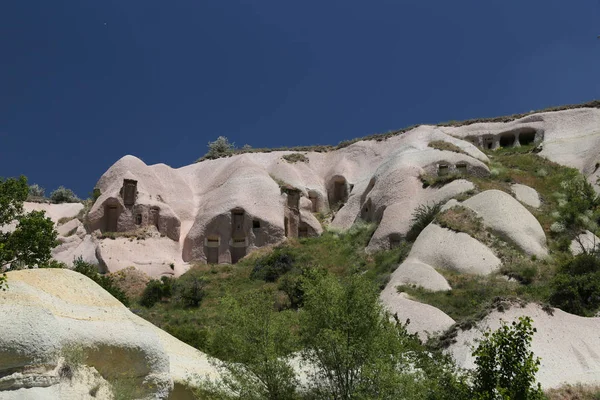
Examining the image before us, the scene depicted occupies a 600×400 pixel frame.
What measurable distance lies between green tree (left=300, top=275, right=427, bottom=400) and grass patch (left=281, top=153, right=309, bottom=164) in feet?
118

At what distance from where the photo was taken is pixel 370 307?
12.6 metres

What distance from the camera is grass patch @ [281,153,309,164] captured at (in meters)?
48.9

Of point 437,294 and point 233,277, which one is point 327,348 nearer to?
point 437,294

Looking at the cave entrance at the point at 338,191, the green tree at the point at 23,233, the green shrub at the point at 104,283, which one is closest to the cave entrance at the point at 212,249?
the green shrub at the point at 104,283

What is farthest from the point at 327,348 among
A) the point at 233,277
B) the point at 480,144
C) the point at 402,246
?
the point at 480,144

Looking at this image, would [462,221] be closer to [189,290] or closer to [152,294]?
[189,290]

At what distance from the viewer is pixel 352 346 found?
39.2 feet

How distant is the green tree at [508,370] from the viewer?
1073 cm

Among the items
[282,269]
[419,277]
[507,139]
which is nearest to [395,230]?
[282,269]

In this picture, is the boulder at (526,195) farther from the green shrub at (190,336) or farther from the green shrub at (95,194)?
the green shrub at (95,194)

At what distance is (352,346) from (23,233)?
486 inches

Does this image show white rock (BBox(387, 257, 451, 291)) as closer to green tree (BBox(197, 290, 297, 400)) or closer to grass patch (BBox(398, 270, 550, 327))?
grass patch (BBox(398, 270, 550, 327))

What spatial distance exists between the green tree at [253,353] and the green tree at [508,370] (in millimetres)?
3507

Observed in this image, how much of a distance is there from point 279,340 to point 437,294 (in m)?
11.4
